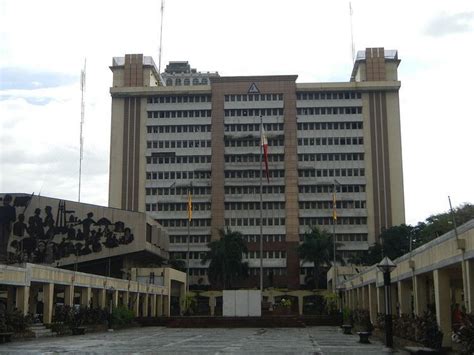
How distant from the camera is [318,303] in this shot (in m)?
83.3

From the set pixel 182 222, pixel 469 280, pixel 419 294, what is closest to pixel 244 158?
pixel 182 222

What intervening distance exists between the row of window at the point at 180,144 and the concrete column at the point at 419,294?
274ft

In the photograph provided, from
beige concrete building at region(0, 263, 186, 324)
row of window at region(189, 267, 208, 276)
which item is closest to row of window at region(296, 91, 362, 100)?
row of window at region(189, 267, 208, 276)

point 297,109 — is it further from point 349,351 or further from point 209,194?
point 349,351

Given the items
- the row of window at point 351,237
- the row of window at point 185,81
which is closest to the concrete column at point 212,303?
the row of window at point 351,237

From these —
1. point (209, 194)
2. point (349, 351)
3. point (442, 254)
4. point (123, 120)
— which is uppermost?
point (123, 120)

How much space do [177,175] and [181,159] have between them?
109 inches

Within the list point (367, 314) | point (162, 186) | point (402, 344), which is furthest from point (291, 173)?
point (402, 344)

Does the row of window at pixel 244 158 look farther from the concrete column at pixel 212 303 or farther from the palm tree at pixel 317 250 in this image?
the concrete column at pixel 212 303

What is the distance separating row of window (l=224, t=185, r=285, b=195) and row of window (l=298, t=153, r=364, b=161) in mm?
6168

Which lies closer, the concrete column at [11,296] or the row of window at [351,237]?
the concrete column at [11,296]

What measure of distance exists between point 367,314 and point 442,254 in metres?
21.6

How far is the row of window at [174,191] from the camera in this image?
4245 inches

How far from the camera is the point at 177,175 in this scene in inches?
4284
